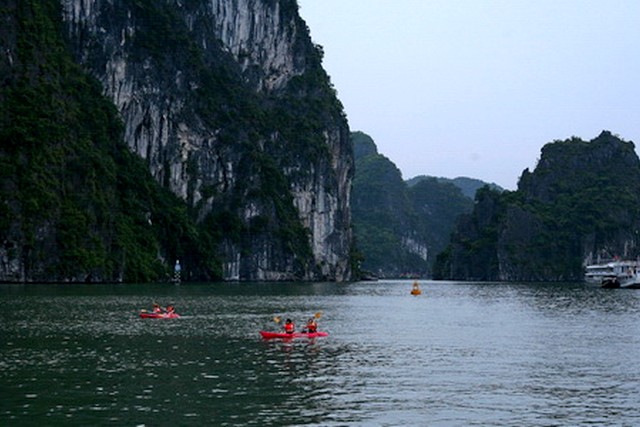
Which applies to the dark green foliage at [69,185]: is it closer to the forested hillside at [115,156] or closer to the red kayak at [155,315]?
the forested hillside at [115,156]

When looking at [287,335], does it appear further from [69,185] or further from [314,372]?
[69,185]

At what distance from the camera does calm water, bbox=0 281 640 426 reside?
28.5 m

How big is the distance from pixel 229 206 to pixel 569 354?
15292cm

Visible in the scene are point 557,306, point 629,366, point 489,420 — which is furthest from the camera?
point 557,306

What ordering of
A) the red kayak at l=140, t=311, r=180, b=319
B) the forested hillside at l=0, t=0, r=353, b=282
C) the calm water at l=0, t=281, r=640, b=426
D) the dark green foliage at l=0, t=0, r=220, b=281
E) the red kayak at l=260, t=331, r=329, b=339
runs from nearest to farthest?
the calm water at l=0, t=281, r=640, b=426, the red kayak at l=260, t=331, r=329, b=339, the red kayak at l=140, t=311, r=180, b=319, the dark green foliage at l=0, t=0, r=220, b=281, the forested hillside at l=0, t=0, r=353, b=282

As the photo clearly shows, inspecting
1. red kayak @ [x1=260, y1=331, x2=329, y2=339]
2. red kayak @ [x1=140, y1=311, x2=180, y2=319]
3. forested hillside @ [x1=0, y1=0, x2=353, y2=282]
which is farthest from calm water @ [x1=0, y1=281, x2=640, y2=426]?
forested hillside @ [x1=0, y1=0, x2=353, y2=282]

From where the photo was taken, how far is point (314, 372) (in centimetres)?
3806

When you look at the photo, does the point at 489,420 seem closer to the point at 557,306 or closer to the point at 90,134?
the point at 557,306

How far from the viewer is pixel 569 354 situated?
46031 millimetres

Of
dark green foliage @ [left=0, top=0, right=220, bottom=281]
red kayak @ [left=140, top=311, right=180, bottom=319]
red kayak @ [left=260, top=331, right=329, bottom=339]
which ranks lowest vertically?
red kayak @ [left=260, top=331, right=329, bottom=339]

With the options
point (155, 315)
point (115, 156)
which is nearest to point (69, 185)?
point (115, 156)

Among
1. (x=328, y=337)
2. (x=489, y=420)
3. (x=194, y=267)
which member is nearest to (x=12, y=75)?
(x=194, y=267)

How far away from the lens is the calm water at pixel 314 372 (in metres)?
28.5

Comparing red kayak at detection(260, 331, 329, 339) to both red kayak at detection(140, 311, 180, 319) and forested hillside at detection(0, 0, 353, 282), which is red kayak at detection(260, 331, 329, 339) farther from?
forested hillside at detection(0, 0, 353, 282)
